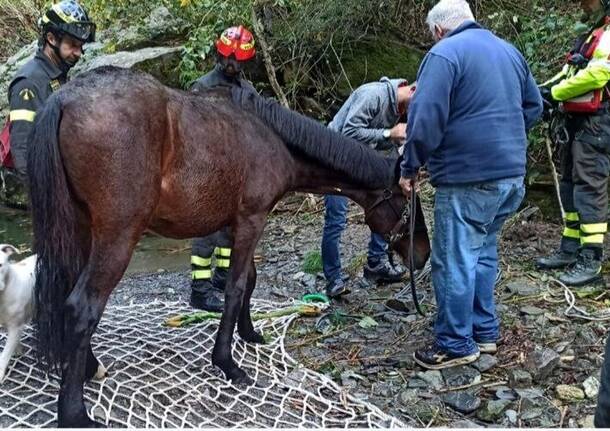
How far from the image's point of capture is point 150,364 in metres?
4.06

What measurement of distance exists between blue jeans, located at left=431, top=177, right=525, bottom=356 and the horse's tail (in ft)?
7.42

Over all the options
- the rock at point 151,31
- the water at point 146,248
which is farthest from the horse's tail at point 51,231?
the rock at point 151,31

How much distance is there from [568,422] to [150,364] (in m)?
2.58

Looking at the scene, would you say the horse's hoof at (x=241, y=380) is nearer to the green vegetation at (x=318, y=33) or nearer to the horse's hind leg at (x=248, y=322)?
the horse's hind leg at (x=248, y=322)

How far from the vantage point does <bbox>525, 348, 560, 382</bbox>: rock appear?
4094 millimetres

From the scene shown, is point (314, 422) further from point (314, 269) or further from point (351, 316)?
point (314, 269)

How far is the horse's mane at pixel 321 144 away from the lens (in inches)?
169

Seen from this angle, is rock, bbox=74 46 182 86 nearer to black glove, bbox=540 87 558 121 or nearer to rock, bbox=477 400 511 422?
black glove, bbox=540 87 558 121

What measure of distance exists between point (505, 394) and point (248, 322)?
5.89 feet

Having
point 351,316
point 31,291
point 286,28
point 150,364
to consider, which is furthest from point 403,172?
point 286,28

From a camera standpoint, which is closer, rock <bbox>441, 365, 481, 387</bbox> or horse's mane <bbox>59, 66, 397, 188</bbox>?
rock <bbox>441, 365, 481, 387</bbox>

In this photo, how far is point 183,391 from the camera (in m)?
3.82

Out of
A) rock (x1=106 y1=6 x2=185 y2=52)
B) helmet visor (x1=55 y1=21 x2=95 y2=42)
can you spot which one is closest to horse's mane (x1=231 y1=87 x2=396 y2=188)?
helmet visor (x1=55 y1=21 x2=95 y2=42)

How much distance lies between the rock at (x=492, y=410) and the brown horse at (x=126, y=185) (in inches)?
58.1
